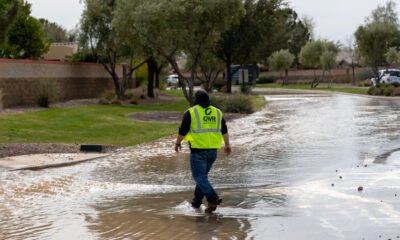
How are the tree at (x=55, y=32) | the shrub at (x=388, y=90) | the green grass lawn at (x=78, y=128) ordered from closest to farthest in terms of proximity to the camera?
the green grass lawn at (x=78, y=128) → the shrub at (x=388, y=90) → the tree at (x=55, y=32)

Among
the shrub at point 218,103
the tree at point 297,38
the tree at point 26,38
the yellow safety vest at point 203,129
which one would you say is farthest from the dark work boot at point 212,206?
the tree at point 297,38

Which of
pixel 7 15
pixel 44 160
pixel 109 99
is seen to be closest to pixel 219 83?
pixel 109 99

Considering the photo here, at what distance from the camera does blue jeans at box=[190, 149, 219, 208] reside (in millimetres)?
9695

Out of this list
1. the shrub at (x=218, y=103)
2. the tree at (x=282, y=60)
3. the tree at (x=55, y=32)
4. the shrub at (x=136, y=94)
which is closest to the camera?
the shrub at (x=218, y=103)

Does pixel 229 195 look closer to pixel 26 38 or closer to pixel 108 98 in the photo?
pixel 108 98

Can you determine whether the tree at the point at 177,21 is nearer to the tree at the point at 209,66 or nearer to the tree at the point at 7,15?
the tree at the point at 7,15

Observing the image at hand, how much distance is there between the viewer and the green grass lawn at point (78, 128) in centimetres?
1957

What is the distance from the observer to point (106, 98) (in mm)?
36250

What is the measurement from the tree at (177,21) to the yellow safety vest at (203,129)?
752 inches

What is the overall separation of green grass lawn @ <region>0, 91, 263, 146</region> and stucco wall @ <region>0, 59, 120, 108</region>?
2476 mm

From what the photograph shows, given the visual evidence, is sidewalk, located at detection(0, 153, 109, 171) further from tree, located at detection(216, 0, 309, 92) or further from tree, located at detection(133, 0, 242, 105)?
tree, located at detection(216, 0, 309, 92)

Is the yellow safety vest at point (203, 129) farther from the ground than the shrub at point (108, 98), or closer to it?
farther from the ground

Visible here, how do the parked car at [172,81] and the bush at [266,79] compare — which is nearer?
the parked car at [172,81]

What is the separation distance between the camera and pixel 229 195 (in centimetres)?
1117
